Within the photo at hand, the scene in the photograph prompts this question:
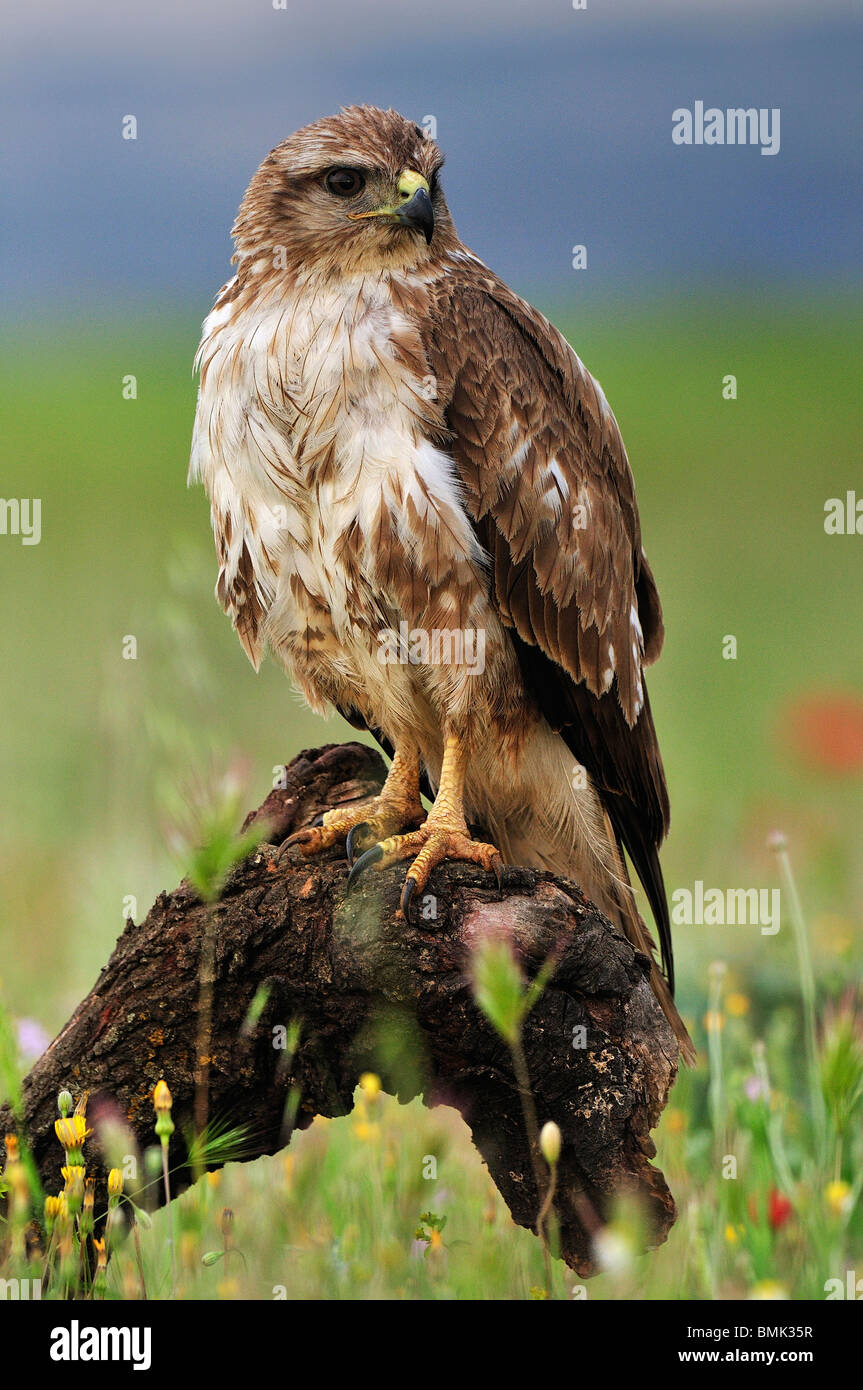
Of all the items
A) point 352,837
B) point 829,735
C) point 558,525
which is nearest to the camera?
point 352,837

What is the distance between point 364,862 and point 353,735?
4605 millimetres

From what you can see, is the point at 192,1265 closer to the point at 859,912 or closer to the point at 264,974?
the point at 264,974

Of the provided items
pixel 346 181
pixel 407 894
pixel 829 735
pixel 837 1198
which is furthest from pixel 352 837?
pixel 829 735

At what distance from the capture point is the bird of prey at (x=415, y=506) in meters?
4.24

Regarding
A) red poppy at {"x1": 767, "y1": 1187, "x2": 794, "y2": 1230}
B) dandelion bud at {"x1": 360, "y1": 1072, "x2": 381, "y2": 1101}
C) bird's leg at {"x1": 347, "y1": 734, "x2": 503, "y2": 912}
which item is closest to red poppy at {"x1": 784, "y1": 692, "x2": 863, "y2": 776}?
bird's leg at {"x1": 347, "y1": 734, "x2": 503, "y2": 912}

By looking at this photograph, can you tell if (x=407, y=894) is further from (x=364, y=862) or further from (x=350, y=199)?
(x=350, y=199)

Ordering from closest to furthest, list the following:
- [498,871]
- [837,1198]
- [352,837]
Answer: [837,1198] → [498,871] → [352,837]

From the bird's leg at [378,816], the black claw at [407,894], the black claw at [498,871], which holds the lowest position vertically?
the black claw at [407,894]

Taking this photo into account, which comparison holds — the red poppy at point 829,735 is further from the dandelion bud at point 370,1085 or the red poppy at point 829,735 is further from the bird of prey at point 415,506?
the dandelion bud at point 370,1085

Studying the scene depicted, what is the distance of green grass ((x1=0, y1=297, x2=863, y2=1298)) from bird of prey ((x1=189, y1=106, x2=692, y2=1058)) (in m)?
0.44

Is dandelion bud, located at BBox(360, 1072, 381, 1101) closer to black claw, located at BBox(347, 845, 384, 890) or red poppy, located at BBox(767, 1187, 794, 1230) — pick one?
black claw, located at BBox(347, 845, 384, 890)

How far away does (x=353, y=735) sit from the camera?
8.70 m

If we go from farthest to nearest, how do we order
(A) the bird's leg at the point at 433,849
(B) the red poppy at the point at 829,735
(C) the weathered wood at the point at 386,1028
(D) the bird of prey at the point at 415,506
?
(B) the red poppy at the point at 829,735 → (D) the bird of prey at the point at 415,506 → (A) the bird's leg at the point at 433,849 → (C) the weathered wood at the point at 386,1028

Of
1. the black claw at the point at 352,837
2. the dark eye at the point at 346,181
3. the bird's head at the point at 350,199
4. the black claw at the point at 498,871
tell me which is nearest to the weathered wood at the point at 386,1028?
the black claw at the point at 498,871
